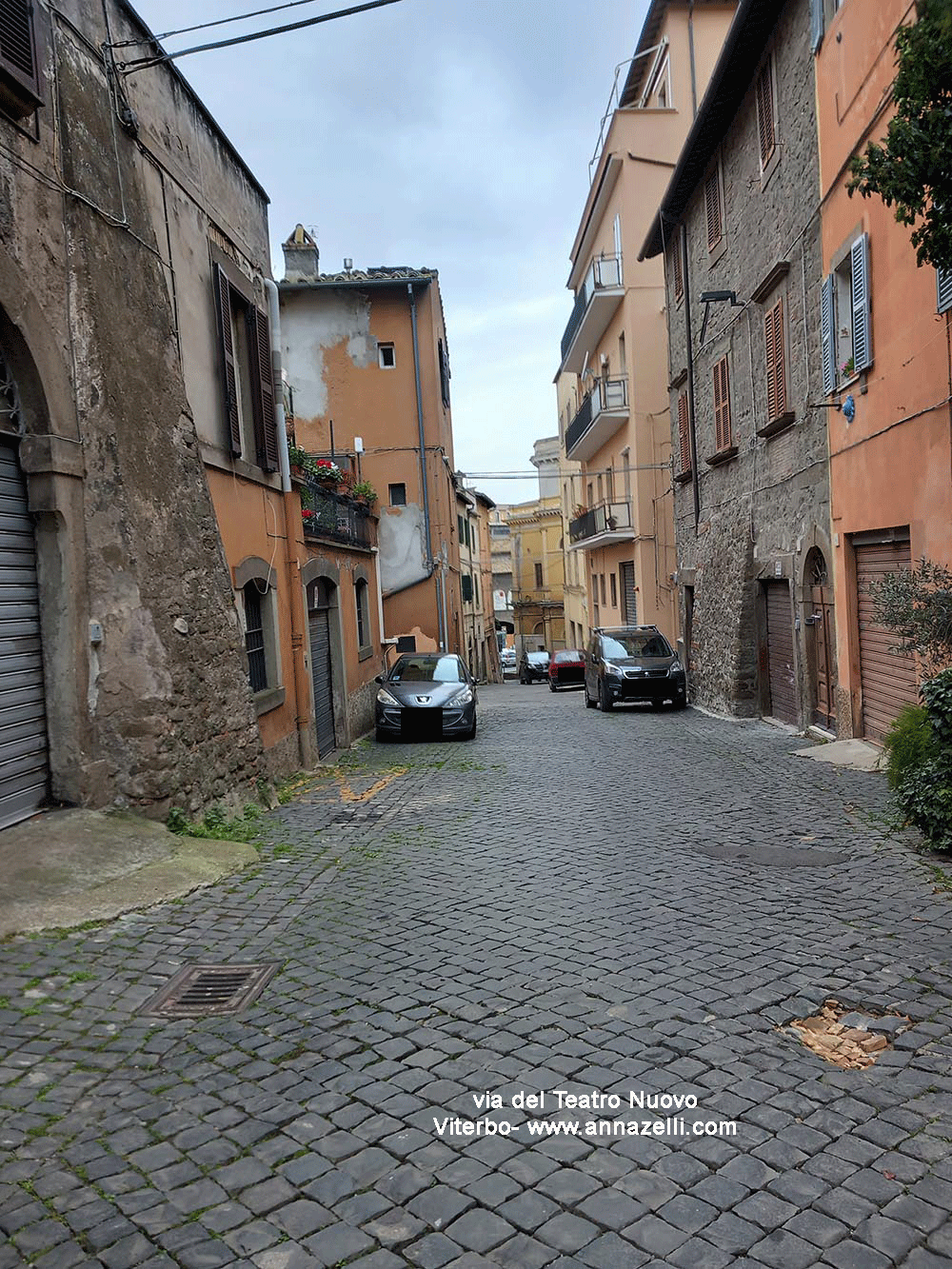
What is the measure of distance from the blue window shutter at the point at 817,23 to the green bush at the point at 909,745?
856 centimetres

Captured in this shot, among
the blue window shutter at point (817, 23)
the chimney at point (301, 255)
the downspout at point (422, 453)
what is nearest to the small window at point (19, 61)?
the blue window shutter at point (817, 23)

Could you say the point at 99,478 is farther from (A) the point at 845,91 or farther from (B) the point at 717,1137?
(A) the point at 845,91

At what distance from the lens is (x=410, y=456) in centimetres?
2591

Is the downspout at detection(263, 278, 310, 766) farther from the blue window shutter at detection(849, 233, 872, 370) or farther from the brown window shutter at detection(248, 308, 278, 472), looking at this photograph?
the blue window shutter at detection(849, 233, 872, 370)

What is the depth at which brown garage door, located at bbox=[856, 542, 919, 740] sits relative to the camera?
965 centimetres

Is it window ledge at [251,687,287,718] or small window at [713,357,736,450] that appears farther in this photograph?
small window at [713,357,736,450]

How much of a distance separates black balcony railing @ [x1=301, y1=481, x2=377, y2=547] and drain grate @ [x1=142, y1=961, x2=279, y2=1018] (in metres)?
9.07

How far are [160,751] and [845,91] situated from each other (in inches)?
395

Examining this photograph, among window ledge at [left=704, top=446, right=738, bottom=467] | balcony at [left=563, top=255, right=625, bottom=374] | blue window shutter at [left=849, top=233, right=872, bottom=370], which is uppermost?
balcony at [left=563, top=255, right=625, bottom=374]

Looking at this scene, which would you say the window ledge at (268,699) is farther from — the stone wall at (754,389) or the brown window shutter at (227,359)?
the stone wall at (754,389)

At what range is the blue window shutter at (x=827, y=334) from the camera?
11062 millimetres

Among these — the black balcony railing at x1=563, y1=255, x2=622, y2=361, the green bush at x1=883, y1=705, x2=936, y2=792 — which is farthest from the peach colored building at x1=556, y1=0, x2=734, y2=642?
the green bush at x1=883, y1=705, x2=936, y2=792

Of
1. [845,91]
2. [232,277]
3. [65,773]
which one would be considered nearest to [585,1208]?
[65,773]

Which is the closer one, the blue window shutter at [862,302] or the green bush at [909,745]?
the green bush at [909,745]
